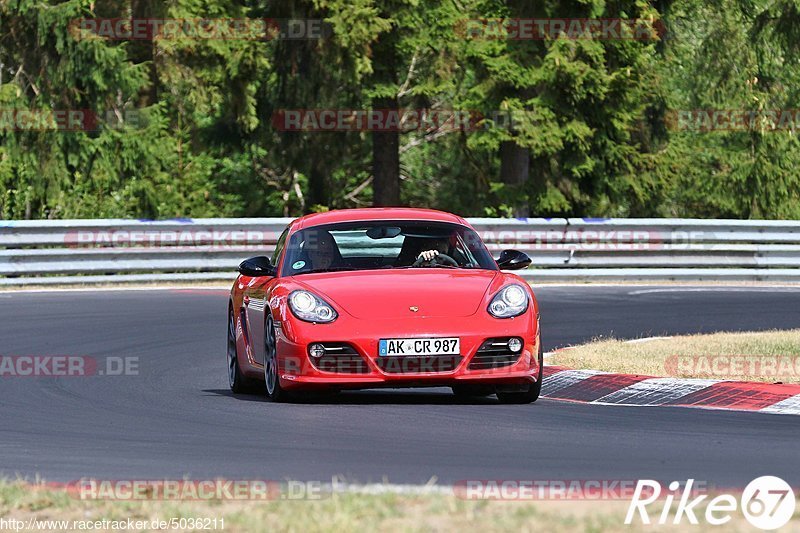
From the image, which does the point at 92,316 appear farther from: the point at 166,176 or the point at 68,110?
the point at 166,176

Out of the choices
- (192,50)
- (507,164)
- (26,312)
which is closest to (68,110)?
(192,50)

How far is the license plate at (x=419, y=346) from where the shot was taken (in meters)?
10.2

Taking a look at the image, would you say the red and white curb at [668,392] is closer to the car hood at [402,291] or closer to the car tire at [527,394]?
the car tire at [527,394]

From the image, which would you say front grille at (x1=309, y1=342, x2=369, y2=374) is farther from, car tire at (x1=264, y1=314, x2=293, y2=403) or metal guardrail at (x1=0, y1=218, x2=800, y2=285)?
metal guardrail at (x1=0, y1=218, x2=800, y2=285)

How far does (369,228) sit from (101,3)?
2627 centimetres

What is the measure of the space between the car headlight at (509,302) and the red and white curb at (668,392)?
1.06 meters

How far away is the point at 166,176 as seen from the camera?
37438 millimetres

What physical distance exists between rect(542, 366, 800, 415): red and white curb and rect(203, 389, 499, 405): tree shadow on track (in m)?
0.77

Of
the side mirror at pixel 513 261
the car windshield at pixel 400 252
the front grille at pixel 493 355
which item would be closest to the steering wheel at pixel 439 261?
the car windshield at pixel 400 252

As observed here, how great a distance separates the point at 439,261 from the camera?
38.0 feet

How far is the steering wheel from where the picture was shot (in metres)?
11.5

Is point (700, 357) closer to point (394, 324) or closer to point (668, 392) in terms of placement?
point (668, 392)

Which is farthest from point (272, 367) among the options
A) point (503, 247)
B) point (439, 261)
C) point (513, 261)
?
point (503, 247)

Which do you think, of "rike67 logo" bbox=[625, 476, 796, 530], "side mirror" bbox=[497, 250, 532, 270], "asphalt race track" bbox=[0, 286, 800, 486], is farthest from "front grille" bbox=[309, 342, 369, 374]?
"rike67 logo" bbox=[625, 476, 796, 530]
